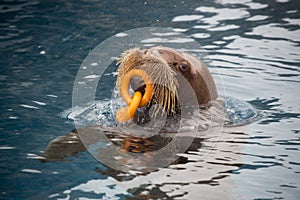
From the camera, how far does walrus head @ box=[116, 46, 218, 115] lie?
467cm

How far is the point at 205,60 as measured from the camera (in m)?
7.36

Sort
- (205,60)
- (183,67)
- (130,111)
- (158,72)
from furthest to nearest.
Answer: (205,60), (183,67), (130,111), (158,72)

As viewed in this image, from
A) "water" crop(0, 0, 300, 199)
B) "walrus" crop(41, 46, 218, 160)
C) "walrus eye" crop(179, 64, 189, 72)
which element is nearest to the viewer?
"water" crop(0, 0, 300, 199)

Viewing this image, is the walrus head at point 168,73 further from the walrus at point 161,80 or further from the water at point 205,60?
the water at point 205,60

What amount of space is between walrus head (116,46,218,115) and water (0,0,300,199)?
487 millimetres

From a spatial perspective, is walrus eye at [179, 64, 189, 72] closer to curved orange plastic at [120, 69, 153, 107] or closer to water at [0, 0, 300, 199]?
curved orange plastic at [120, 69, 153, 107]

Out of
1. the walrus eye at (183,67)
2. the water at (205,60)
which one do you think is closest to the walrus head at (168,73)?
the walrus eye at (183,67)

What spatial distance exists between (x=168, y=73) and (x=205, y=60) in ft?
9.12

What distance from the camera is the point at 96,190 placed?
13.0 feet

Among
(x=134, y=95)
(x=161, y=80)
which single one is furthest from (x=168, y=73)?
(x=134, y=95)

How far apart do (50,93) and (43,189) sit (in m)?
2.21

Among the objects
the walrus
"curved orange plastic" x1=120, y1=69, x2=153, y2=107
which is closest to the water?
the walrus

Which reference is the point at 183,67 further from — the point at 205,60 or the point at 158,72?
the point at 205,60

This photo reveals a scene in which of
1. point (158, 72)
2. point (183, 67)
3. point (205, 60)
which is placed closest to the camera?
point (158, 72)
